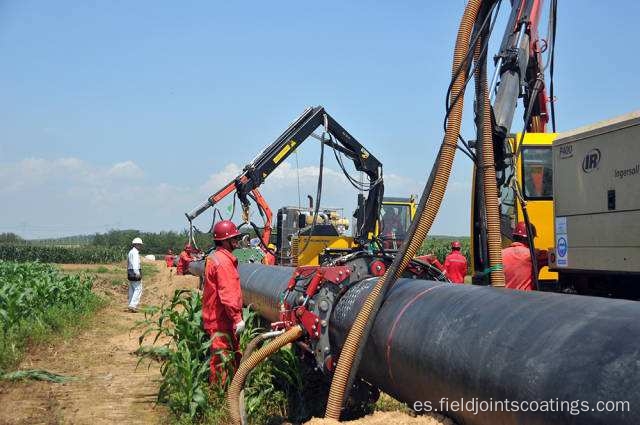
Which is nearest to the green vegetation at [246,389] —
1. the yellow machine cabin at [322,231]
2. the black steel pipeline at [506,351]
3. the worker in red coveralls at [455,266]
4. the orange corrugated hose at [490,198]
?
the black steel pipeline at [506,351]

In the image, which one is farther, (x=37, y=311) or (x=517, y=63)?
(x=37, y=311)

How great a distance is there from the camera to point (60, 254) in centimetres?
5328

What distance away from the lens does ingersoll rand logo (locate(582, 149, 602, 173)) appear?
626 centimetres

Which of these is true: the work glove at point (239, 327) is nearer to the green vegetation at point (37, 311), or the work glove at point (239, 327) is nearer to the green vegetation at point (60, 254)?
the green vegetation at point (37, 311)

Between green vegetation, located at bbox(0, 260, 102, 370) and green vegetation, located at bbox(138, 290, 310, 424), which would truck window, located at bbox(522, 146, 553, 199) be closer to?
green vegetation, located at bbox(138, 290, 310, 424)

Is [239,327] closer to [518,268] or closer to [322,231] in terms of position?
[518,268]

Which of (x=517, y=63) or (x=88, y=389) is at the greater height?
(x=517, y=63)

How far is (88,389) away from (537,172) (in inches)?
262

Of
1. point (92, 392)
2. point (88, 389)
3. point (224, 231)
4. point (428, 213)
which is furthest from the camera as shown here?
point (88, 389)

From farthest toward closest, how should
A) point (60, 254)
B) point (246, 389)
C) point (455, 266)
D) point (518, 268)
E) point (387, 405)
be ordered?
point (60, 254)
point (455, 266)
point (518, 268)
point (246, 389)
point (387, 405)

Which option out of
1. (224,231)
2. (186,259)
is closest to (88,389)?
(224,231)

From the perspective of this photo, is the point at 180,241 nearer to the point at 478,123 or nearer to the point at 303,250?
the point at 303,250

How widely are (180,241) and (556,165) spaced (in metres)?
66.1

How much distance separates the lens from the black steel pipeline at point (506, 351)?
218 cm
